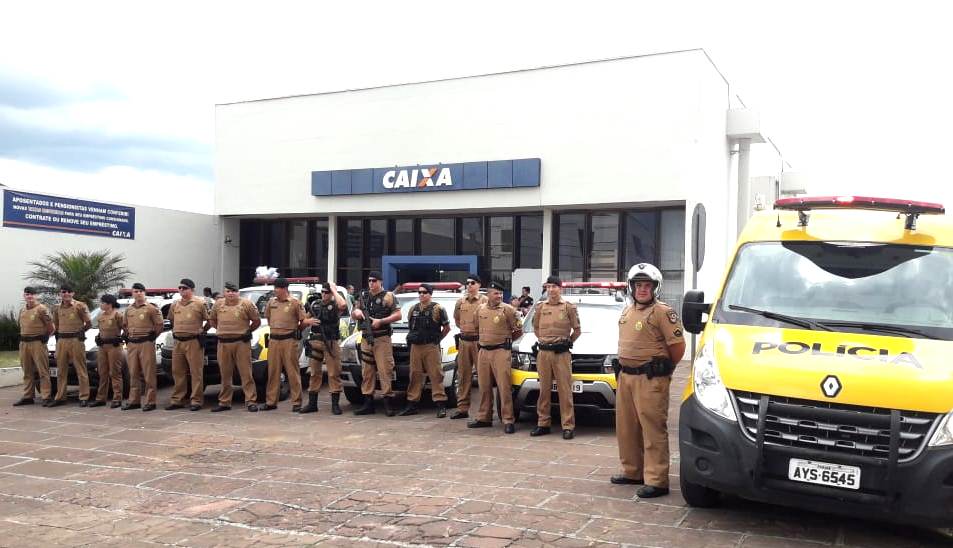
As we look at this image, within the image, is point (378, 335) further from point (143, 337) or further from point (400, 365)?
point (143, 337)

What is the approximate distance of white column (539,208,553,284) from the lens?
21719 millimetres

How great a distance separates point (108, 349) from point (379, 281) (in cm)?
455

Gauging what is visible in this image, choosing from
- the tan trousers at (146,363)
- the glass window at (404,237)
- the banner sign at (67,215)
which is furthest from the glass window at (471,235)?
the tan trousers at (146,363)

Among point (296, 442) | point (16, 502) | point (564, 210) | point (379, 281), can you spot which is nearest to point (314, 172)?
point (564, 210)

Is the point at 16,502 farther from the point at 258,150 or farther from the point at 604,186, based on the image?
the point at 258,150

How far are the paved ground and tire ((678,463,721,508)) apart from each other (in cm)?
8

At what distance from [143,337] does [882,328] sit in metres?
9.71

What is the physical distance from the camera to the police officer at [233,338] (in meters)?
11.0

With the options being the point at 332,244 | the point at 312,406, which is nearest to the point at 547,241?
the point at 332,244

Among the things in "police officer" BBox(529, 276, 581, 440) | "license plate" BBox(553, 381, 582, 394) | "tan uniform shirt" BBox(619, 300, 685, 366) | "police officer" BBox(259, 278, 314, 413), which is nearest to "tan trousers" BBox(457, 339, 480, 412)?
"police officer" BBox(529, 276, 581, 440)

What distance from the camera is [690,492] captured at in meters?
5.61

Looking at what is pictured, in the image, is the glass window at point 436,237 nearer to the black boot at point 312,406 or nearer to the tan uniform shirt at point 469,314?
the black boot at point 312,406

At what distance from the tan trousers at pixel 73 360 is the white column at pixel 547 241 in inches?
494

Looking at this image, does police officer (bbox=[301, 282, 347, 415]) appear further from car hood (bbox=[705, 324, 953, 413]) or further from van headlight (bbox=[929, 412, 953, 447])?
van headlight (bbox=[929, 412, 953, 447])
